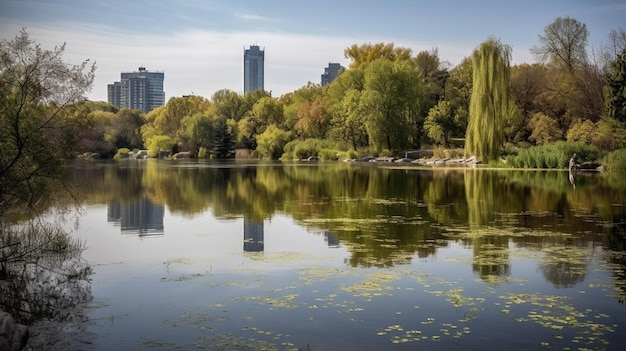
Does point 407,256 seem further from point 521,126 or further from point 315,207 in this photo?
point 521,126

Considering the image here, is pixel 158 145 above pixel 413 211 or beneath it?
above

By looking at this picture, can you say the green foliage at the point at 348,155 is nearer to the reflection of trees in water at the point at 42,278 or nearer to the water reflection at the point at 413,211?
the water reflection at the point at 413,211

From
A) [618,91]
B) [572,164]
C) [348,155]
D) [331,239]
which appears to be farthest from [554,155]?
[331,239]

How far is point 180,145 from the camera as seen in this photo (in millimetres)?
98812

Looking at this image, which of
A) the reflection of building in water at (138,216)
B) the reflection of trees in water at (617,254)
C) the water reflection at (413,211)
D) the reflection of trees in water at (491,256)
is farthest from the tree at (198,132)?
the reflection of trees in water at (491,256)

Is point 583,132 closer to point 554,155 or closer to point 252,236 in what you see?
point 554,155

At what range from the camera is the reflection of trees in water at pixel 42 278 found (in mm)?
8320

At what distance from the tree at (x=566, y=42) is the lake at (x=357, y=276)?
46.0m

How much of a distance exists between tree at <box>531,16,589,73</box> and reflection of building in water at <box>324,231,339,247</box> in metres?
53.7

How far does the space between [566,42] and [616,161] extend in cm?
2812

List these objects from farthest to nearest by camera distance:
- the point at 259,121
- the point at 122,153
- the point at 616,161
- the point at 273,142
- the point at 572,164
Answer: the point at 122,153 < the point at 259,121 < the point at 273,142 < the point at 572,164 < the point at 616,161

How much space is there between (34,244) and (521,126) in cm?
5015

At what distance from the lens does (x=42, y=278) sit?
9.98 meters

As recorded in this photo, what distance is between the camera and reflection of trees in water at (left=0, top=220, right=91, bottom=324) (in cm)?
832
